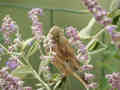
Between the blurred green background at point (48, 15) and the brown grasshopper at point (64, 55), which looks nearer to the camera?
the brown grasshopper at point (64, 55)

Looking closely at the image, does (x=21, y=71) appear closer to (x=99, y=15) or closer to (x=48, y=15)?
(x=99, y=15)

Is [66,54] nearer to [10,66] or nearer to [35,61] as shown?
[10,66]

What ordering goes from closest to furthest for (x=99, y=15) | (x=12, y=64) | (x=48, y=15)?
1. (x=99, y=15)
2. (x=12, y=64)
3. (x=48, y=15)

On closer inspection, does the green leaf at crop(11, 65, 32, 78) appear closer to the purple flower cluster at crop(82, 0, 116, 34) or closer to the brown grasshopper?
the brown grasshopper

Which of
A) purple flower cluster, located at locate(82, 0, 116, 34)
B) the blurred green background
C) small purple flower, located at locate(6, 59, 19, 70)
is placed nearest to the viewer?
purple flower cluster, located at locate(82, 0, 116, 34)

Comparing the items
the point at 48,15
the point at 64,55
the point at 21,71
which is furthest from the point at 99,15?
the point at 48,15

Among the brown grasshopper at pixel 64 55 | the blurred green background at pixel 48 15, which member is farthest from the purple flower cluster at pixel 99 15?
the blurred green background at pixel 48 15

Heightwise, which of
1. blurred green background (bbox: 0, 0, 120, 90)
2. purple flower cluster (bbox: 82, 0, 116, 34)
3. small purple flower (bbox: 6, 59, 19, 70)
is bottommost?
small purple flower (bbox: 6, 59, 19, 70)

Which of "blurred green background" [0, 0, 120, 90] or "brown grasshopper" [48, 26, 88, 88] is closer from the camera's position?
"brown grasshopper" [48, 26, 88, 88]

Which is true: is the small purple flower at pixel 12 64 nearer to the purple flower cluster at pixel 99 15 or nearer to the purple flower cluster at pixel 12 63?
the purple flower cluster at pixel 12 63

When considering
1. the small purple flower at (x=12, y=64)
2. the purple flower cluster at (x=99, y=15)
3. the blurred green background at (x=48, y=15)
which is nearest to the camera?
the purple flower cluster at (x=99, y=15)

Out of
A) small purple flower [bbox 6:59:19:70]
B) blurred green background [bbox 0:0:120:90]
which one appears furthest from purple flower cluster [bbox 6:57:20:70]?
blurred green background [bbox 0:0:120:90]
